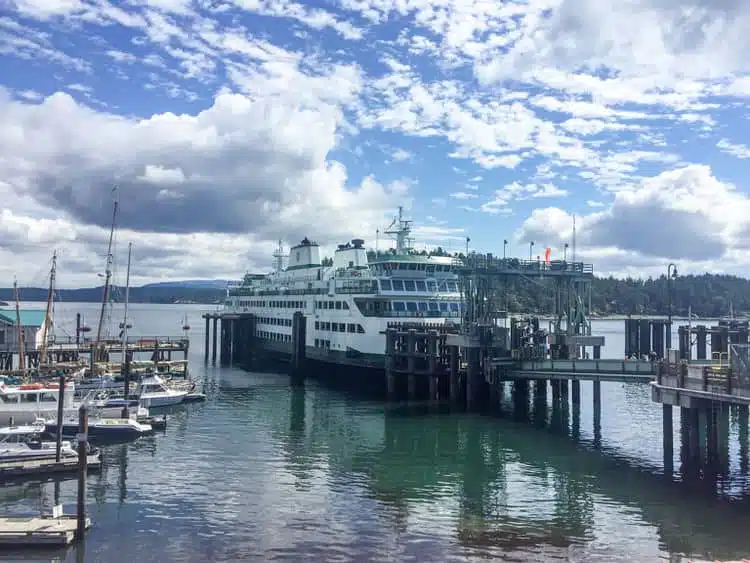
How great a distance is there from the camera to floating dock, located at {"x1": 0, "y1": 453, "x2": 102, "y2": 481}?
3142 cm

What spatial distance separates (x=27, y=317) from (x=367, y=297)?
35.0 meters

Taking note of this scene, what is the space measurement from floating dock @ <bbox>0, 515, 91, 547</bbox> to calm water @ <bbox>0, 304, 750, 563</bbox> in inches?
20.7

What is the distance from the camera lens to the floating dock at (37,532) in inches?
907

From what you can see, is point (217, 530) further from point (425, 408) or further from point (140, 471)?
point (425, 408)

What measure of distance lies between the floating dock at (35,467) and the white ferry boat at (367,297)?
103 feet

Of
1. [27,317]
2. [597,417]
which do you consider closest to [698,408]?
[597,417]

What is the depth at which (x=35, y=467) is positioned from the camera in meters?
31.9

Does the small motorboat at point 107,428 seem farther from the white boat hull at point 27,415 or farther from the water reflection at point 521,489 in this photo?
the water reflection at point 521,489

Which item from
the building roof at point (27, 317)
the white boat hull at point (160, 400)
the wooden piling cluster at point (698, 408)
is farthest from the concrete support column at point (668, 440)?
the building roof at point (27, 317)

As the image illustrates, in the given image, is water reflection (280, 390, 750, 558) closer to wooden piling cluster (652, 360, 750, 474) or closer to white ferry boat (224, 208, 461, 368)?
wooden piling cluster (652, 360, 750, 474)

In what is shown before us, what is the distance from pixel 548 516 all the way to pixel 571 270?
94.0 feet

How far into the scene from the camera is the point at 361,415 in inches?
1981

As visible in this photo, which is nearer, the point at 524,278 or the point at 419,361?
the point at 524,278

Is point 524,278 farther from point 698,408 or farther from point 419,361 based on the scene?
point 698,408
